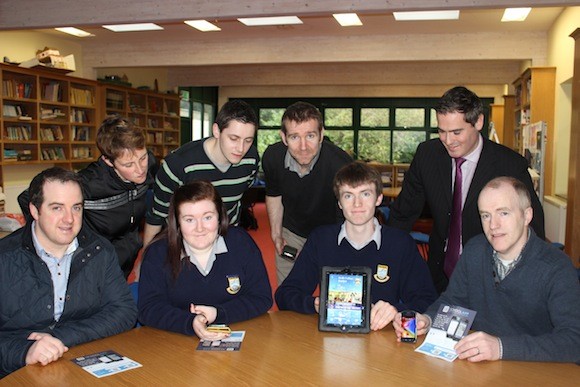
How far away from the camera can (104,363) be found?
1925 millimetres

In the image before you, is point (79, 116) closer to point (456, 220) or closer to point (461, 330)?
point (456, 220)

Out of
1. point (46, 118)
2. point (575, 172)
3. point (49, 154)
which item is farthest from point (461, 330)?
point (49, 154)

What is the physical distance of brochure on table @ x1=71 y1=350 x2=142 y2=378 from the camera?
73.3 inches

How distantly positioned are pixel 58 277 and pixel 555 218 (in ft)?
22.8

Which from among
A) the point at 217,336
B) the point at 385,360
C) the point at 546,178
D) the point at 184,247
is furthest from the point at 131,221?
the point at 546,178

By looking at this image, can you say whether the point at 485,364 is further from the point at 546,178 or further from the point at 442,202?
the point at 546,178

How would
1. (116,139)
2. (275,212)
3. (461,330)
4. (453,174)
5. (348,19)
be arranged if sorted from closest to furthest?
(461,330) < (116,139) < (453,174) < (275,212) < (348,19)

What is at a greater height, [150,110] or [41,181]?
[150,110]

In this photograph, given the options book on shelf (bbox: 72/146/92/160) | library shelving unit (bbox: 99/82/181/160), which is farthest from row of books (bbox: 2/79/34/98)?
library shelving unit (bbox: 99/82/181/160)

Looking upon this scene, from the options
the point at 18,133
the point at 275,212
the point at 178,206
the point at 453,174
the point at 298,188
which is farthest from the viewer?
the point at 18,133

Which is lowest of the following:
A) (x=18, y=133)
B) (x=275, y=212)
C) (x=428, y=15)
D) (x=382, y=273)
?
(x=382, y=273)

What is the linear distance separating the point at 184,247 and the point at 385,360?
0.98 meters

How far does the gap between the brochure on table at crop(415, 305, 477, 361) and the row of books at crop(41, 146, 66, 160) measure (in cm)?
907

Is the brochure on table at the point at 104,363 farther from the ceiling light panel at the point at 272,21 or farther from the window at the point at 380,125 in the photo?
the window at the point at 380,125
